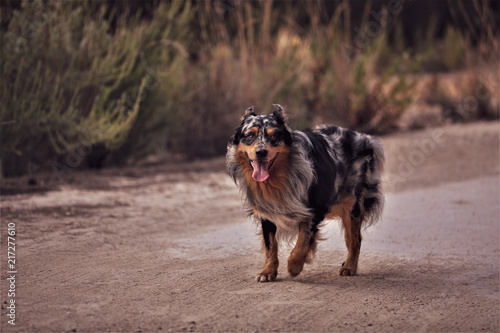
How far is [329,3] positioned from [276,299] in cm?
1907

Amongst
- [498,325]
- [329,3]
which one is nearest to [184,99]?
[498,325]

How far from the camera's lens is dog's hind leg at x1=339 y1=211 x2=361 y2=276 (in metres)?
6.11

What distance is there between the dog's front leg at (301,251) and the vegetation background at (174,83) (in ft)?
13.6

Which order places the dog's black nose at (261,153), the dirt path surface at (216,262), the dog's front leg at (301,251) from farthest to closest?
the dog's front leg at (301,251), the dog's black nose at (261,153), the dirt path surface at (216,262)

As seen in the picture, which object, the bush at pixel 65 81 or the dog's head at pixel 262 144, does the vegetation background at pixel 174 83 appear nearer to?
the bush at pixel 65 81

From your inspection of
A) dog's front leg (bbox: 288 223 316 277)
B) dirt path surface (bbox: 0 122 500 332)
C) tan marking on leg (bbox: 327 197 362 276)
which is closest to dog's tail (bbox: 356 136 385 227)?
tan marking on leg (bbox: 327 197 362 276)

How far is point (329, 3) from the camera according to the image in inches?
912

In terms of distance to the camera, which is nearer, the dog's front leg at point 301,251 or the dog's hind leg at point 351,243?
the dog's front leg at point 301,251

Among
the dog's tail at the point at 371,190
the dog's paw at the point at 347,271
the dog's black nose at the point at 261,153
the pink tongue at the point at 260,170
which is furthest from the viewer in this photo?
the dog's tail at the point at 371,190

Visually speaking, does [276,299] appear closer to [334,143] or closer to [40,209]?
[334,143]

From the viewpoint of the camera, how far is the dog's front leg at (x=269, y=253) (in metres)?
5.77

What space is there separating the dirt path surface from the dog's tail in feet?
1.52

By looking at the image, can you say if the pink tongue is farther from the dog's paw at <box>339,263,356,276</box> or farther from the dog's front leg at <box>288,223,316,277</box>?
the dog's paw at <box>339,263,356,276</box>

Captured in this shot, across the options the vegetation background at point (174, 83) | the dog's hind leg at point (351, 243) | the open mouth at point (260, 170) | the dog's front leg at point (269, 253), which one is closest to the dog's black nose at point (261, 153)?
the open mouth at point (260, 170)
